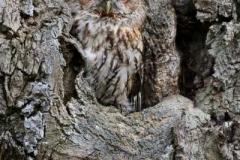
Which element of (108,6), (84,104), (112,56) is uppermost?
(108,6)

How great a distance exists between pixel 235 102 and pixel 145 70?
55 centimetres

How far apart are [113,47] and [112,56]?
5 cm

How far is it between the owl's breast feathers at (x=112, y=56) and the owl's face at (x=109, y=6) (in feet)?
0.13

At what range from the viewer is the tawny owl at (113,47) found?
2.55 metres

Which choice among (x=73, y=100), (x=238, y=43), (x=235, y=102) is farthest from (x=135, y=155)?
(x=238, y=43)

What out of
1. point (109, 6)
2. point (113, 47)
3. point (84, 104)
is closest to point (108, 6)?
point (109, 6)

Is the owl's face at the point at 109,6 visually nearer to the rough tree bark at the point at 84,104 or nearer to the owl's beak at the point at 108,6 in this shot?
the owl's beak at the point at 108,6

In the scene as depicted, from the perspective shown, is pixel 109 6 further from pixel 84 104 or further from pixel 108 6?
pixel 84 104

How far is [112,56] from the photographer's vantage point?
2.58 meters

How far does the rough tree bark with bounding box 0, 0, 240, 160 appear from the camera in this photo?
84.8 inches

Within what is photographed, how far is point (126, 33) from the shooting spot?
104 inches

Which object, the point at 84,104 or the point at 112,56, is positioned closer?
the point at 84,104

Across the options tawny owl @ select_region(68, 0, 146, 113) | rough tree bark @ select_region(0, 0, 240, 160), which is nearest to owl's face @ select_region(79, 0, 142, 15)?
tawny owl @ select_region(68, 0, 146, 113)

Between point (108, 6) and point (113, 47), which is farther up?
point (108, 6)
